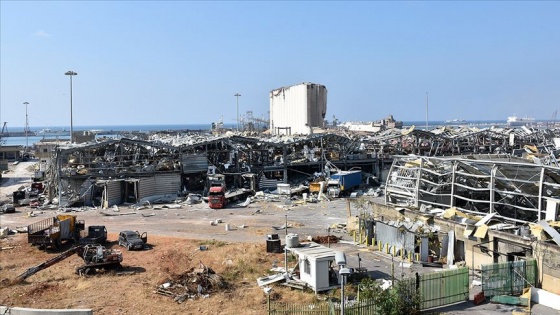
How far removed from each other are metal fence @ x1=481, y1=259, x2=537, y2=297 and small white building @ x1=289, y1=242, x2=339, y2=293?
209 inches

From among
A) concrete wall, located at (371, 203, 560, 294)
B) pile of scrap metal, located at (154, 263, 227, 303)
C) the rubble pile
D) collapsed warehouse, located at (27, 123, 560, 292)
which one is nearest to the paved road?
the rubble pile

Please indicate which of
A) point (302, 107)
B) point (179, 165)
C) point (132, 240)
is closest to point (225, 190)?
point (179, 165)

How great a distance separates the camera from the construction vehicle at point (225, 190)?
127 ft

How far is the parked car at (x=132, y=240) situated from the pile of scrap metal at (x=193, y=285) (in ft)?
20.7

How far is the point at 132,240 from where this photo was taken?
26.2m

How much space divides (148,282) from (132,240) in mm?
6539

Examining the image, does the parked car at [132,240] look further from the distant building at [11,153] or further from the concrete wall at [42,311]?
the distant building at [11,153]

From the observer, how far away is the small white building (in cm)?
1803

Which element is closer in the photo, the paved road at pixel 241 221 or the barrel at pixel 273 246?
the paved road at pixel 241 221

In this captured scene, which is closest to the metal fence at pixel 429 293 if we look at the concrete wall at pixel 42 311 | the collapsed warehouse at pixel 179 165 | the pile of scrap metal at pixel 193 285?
the pile of scrap metal at pixel 193 285

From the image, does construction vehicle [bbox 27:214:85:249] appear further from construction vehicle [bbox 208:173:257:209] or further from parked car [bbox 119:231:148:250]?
construction vehicle [bbox 208:173:257:209]

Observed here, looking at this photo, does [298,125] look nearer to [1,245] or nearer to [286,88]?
[286,88]

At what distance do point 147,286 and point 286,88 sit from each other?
8985 centimetres

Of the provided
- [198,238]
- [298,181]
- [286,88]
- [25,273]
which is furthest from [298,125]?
[25,273]
